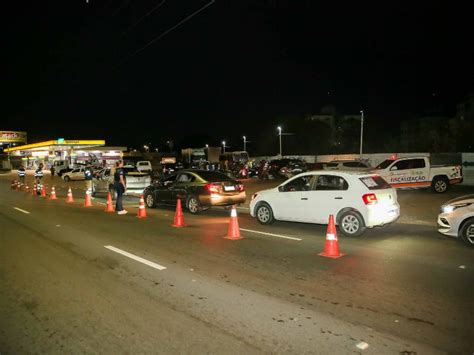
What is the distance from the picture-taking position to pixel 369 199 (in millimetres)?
9617

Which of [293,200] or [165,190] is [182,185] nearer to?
[165,190]

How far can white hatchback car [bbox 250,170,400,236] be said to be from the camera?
970 centimetres

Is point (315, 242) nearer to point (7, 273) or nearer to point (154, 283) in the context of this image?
point (154, 283)

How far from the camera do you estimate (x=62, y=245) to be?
945 centimetres

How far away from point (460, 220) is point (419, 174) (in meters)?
11.1

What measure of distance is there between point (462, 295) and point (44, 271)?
6.52 metres

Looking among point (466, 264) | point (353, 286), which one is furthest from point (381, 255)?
point (353, 286)

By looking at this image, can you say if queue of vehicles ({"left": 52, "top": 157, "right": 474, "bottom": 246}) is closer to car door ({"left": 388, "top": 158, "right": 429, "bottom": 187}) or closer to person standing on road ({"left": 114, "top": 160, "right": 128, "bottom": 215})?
person standing on road ({"left": 114, "top": 160, "right": 128, "bottom": 215})

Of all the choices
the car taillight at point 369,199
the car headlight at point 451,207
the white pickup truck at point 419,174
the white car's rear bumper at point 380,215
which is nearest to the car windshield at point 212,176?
the car taillight at point 369,199

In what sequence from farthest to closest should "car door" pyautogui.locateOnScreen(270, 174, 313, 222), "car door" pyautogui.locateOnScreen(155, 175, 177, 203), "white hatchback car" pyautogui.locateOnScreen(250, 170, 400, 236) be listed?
"car door" pyautogui.locateOnScreen(155, 175, 177, 203)
"car door" pyautogui.locateOnScreen(270, 174, 313, 222)
"white hatchback car" pyautogui.locateOnScreen(250, 170, 400, 236)

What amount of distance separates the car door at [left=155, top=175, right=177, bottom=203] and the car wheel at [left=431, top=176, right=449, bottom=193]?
39.4 feet

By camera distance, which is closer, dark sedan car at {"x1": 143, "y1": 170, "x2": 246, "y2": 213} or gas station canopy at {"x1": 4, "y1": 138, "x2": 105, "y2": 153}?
dark sedan car at {"x1": 143, "y1": 170, "x2": 246, "y2": 213}

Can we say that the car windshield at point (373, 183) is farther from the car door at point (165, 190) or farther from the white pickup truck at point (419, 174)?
the white pickup truck at point (419, 174)

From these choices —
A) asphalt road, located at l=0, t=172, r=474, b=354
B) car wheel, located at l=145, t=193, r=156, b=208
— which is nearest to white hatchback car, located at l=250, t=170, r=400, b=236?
asphalt road, located at l=0, t=172, r=474, b=354
